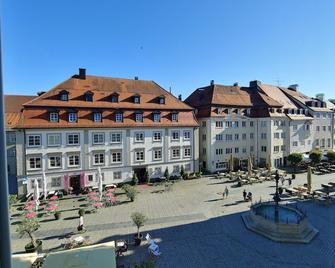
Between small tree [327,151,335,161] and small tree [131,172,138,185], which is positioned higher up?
small tree [327,151,335,161]

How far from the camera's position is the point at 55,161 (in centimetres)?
2945

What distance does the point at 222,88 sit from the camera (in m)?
45.7

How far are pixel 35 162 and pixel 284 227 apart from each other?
25579 mm

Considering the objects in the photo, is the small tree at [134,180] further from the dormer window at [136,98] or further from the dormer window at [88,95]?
the dormer window at [88,95]

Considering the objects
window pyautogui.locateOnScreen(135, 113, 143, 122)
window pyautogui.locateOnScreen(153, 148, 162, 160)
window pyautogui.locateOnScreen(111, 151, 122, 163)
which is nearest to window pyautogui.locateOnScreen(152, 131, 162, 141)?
window pyautogui.locateOnScreen(153, 148, 162, 160)

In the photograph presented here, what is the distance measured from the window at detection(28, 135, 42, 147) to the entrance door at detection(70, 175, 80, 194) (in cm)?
551

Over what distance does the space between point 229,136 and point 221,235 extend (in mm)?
26611

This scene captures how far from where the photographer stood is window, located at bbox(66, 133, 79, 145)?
30000 mm

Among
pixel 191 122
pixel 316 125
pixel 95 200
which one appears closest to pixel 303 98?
pixel 316 125

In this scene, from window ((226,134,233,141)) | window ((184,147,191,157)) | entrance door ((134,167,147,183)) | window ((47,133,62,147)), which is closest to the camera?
window ((47,133,62,147))

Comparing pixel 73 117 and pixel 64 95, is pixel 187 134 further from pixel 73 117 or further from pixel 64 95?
pixel 64 95

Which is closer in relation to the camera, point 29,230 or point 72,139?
point 29,230

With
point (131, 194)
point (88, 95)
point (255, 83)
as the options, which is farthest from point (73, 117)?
point (255, 83)

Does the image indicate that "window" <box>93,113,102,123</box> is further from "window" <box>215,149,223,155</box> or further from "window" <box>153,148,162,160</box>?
"window" <box>215,149,223,155</box>
